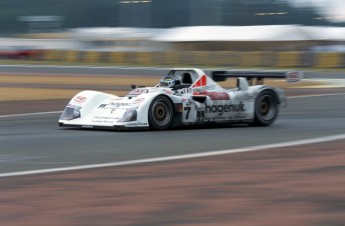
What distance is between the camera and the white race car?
11664 millimetres

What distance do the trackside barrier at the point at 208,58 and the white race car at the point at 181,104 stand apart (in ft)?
89.1

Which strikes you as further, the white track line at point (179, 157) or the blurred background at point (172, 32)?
the blurred background at point (172, 32)

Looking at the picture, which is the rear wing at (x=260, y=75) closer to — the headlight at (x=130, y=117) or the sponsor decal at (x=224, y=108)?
the sponsor decal at (x=224, y=108)

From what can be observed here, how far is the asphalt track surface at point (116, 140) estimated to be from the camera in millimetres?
8766

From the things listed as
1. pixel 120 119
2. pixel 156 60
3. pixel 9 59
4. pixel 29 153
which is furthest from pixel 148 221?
pixel 9 59

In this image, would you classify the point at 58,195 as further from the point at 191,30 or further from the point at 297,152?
the point at 191,30

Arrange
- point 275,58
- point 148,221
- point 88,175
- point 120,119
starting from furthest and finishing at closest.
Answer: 1. point 275,58
2. point 120,119
3. point 88,175
4. point 148,221

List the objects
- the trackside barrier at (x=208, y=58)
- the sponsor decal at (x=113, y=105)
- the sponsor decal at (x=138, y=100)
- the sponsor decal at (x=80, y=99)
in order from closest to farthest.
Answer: the sponsor decal at (x=138, y=100)
the sponsor decal at (x=113, y=105)
the sponsor decal at (x=80, y=99)
the trackside barrier at (x=208, y=58)

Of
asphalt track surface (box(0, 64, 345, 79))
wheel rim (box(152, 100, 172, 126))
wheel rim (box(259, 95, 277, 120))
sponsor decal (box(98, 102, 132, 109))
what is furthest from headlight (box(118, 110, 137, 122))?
asphalt track surface (box(0, 64, 345, 79))

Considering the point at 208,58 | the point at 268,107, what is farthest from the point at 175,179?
the point at 208,58

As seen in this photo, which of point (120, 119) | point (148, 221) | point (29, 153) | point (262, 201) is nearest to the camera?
point (148, 221)

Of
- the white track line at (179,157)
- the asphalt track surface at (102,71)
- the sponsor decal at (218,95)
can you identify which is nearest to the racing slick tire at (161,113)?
the sponsor decal at (218,95)

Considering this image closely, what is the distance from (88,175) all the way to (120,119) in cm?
417

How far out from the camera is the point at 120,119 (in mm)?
11539
